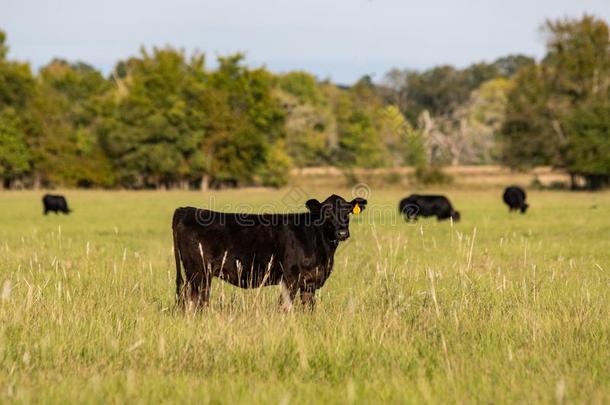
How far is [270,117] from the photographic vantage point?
74.6 metres

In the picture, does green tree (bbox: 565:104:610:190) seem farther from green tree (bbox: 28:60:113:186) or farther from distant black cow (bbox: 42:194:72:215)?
green tree (bbox: 28:60:113:186)

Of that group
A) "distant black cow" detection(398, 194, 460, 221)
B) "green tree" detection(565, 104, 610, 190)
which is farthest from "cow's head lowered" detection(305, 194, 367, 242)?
"green tree" detection(565, 104, 610, 190)

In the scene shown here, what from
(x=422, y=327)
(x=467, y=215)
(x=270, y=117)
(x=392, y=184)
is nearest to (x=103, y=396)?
(x=422, y=327)

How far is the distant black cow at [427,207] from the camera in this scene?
A: 97.6 feet

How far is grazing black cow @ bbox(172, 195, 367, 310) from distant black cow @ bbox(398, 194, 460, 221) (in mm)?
20992

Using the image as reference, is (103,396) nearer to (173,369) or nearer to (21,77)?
(173,369)

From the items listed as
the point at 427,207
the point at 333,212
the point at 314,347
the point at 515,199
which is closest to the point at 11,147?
the point at 427,207

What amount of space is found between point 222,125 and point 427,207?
4299 centimetres

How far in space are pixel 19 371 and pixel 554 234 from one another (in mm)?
18298

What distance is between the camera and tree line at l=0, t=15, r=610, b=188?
61.3 metres

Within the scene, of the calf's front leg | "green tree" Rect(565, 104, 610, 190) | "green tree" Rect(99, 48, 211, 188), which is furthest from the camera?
"green tree" Rect(99, 48, 211, 188)

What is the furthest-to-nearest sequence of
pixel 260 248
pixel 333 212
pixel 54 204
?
1. pixel 54 204
2. pixel 260 248
3. pixel 333 212

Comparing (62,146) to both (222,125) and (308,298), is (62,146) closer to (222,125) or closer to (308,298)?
(222,125)

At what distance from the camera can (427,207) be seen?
100 feet
